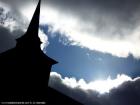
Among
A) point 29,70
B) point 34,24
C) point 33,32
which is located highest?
point 34,24

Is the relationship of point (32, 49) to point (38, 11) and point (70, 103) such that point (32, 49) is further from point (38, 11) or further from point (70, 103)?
point (70, 103)

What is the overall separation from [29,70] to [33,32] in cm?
680

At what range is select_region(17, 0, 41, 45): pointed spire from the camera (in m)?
50.6

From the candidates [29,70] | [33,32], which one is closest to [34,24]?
[33,32]

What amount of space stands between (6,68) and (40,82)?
17.1 feet

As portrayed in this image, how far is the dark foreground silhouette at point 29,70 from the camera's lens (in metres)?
45.8

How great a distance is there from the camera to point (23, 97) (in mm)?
37969

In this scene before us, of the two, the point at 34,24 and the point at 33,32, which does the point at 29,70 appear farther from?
the point at 34,24

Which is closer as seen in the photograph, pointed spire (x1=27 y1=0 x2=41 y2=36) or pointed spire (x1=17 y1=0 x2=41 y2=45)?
pointed spire (x1=17 y1=0 x2=41 y2=45)

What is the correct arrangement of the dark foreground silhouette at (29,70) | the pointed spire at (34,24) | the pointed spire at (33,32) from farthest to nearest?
the pointed spire at (34,24), the pointed spire at (33,32), the dark foreground silhouette at (29,70)

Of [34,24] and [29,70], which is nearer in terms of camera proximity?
[29,70]

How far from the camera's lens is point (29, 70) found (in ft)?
156

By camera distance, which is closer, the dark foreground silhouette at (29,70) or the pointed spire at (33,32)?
the dark foreground silhouette at (29,70)

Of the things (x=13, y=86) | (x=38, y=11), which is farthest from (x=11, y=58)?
(x=38, y=11)
